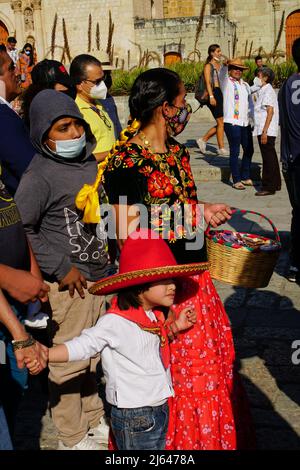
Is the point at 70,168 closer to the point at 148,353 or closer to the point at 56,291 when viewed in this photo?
the point at 56,291

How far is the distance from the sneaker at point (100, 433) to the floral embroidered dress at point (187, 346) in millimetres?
796

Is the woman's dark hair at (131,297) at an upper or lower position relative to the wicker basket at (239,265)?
upper

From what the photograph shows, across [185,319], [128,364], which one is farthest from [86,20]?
[128,364]

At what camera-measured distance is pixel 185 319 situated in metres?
3.43

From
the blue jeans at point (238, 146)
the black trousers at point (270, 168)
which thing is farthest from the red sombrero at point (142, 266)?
the blue jeans at point (238, 146)

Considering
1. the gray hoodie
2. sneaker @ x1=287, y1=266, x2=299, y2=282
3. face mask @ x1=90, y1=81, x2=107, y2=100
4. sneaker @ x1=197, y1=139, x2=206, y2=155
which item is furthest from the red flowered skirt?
sneaker @ x1=197, y1=139, x2=206, y2=155

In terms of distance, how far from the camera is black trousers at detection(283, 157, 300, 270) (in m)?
6.31

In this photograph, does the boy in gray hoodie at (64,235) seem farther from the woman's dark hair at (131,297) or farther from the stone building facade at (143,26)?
the stone building facade at (143,26)

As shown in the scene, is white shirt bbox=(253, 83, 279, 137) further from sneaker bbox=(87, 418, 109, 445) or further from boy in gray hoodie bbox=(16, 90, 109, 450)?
sneaker bbox=(87, 418, 109, 445)

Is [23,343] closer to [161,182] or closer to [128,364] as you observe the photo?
[128,364]

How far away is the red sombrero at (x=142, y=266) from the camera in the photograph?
10.3 feet

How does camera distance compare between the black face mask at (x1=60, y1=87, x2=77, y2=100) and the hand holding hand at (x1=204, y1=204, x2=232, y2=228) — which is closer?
the hand holding hand at (x1=204, y1=204, x2=232, y2=228)

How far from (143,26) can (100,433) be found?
2976 cm

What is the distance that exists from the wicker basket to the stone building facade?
27.6 m
